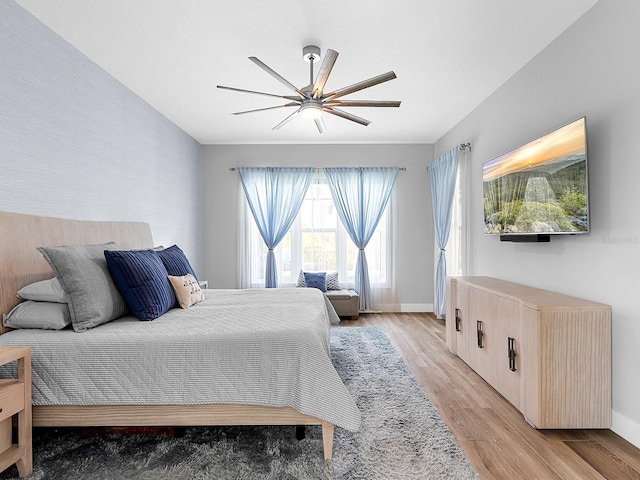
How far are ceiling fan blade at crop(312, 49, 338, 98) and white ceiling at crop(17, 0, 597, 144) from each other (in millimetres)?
347

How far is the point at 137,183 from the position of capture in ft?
12.1

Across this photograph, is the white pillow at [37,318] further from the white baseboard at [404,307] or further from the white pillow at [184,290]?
the white baseboard at [404,307]

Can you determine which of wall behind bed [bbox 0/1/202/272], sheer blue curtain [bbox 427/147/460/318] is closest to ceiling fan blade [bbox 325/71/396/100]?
wall behind bed [bbox 0/1/202/272]

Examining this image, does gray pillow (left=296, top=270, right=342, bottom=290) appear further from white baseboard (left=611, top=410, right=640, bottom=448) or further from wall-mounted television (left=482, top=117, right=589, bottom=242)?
white baseboard (left=611, top=410, right=640, bottom=448)

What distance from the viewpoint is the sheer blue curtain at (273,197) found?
17.9ft

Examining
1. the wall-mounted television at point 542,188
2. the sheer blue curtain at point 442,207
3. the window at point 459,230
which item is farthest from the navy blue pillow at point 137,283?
the sheer blue curtain at point 442,207

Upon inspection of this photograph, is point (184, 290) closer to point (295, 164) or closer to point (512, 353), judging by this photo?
point (512, 353)

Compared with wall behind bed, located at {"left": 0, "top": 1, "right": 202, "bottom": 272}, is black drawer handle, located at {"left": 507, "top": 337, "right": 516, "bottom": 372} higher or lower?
lower

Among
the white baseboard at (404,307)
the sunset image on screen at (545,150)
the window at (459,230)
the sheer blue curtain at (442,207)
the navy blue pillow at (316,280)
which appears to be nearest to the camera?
the sunset image on screen at (545,150)

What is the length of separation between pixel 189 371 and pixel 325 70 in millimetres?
1949

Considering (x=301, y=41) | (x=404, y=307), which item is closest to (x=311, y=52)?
(x=301, y=41)

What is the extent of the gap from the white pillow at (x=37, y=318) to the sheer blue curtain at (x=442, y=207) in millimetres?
3982

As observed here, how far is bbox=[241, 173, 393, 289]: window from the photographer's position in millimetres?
5617

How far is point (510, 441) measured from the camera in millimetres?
2088
